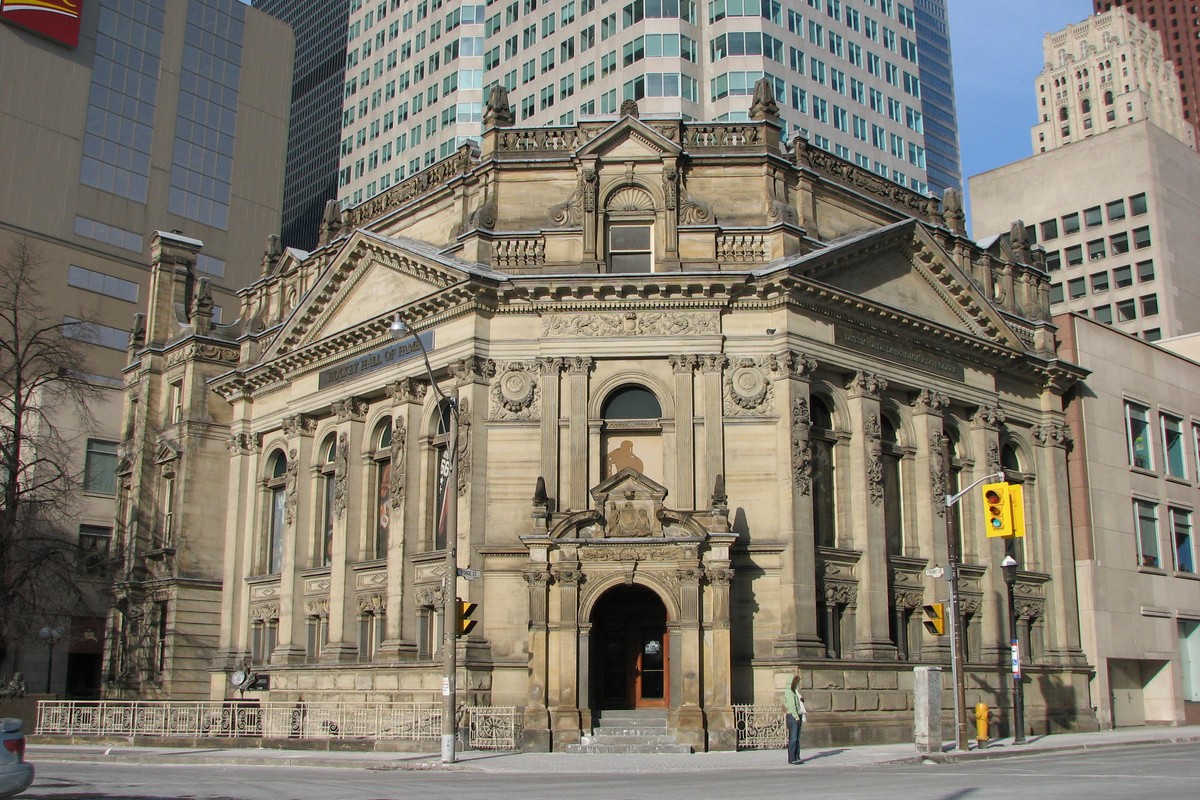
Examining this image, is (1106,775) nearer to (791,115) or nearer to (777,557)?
(777,557)

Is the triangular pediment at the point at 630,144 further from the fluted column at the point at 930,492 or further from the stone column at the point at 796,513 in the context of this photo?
the fluted column at the point at 930,492

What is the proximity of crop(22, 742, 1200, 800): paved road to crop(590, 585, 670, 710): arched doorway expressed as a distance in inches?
317

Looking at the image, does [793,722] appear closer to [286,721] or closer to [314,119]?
[286,721]

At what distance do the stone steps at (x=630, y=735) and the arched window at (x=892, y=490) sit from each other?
424 inches

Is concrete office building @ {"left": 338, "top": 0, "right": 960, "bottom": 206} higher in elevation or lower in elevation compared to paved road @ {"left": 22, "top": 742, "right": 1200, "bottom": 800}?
higher

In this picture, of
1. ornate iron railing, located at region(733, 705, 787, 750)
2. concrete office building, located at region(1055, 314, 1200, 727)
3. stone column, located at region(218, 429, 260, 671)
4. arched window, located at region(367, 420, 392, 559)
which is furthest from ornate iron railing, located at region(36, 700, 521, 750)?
concrete office building, located at region(1055, 314, 1200, 727)

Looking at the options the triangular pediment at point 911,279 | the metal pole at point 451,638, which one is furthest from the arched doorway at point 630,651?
the triangular pediment at point 911,279

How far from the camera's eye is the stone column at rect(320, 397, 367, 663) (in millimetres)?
40594

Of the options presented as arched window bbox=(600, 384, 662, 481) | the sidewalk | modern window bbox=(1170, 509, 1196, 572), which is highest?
arched window bbox=(600, 384, 662, 481)

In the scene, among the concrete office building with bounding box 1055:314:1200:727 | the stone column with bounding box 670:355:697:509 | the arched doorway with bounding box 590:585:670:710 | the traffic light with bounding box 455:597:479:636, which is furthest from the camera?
the concrete office building with bounding box 1055:314:1200:727

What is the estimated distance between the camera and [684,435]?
36000 mm

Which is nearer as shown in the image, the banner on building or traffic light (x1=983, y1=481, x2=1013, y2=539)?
traffic light (x1=983, y1=481, x2=1013, y2=539)

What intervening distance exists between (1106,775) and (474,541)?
1910cm

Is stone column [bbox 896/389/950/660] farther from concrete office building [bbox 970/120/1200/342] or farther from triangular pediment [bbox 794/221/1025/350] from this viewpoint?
concrete office building [bbox 970/120/1200/342]
